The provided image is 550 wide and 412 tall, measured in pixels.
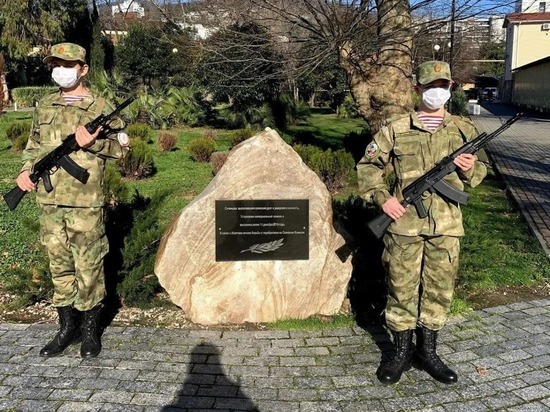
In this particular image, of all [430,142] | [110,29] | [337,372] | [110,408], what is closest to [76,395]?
[110,408]

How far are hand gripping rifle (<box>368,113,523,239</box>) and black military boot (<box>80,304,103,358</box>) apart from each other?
7.15 feet

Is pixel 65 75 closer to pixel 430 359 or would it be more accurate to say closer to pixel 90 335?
pixel 90 335

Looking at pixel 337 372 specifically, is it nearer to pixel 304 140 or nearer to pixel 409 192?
pixel 409 192

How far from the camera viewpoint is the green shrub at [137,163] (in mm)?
10844

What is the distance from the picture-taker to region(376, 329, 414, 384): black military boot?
365cm

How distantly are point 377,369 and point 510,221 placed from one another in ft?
17.8

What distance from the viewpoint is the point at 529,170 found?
12.8 metres

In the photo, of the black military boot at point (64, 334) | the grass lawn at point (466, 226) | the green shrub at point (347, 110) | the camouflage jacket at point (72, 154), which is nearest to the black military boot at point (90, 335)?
the black military boot at point (64, 334)

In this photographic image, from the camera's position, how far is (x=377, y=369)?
3.84 metres

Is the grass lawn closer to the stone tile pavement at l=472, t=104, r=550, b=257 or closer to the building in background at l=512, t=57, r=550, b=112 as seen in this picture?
Result: the stone tile pavement at l=472, t=104, r=550, b=257

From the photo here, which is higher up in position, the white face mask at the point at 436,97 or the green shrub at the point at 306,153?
the white face mask at the point at 436,97

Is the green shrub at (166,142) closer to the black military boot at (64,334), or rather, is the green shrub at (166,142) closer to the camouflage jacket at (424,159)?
the black military boot at (64,334)

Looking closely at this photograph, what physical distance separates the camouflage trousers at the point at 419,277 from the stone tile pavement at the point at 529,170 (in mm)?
3646

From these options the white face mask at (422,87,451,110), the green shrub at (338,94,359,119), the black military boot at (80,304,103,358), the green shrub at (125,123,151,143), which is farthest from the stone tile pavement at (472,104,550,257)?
the green shrub at (125,123,151,143)
